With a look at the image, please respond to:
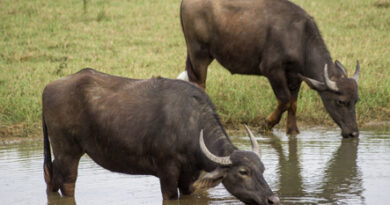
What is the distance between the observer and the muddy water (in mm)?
5523

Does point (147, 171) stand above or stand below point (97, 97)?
below

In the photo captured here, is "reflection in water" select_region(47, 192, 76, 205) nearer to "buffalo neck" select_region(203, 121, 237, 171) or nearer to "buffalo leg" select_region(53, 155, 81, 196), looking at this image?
"buffalo leg" select_region(53, 155, 81, 196)

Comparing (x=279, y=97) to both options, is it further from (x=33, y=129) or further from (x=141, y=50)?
(x=141, y=50)

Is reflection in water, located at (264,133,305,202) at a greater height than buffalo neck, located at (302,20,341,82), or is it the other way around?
buffalo neck, located at (302,20,341,82)

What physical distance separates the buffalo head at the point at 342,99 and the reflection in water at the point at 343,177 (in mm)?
217

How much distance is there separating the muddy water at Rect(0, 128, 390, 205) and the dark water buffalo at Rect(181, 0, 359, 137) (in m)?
0.43

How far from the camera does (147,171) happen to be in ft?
17.4

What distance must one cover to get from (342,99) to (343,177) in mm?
1699

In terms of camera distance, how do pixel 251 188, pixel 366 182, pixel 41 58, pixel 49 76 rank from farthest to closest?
pixel 41 58 → pixel 49 76 → pixel 366 182 → pixel 251 188

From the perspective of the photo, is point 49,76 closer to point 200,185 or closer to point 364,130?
point 364,130

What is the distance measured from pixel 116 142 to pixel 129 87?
503 millimetres

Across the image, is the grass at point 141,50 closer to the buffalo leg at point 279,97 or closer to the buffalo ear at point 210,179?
the buffalo leg at point 279,97

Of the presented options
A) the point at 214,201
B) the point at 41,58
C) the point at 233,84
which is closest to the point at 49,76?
the point at 41,58

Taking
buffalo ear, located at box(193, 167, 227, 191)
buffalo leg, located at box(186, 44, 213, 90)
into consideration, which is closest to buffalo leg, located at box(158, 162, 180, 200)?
buffalo ear, located at box(193, 167, 227, 191)
